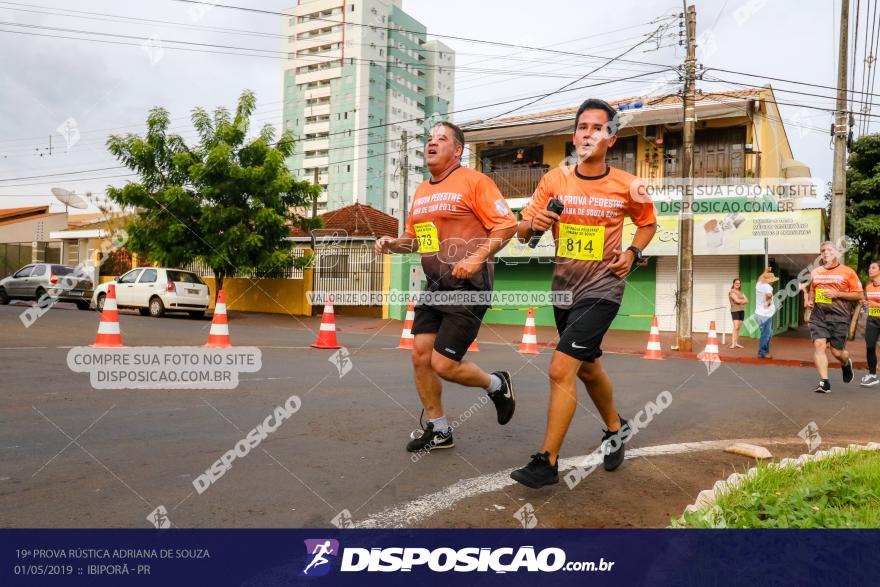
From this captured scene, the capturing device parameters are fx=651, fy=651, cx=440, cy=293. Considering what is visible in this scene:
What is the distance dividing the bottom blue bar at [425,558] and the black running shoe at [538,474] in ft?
2.05

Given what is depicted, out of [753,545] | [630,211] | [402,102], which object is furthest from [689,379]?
[402,102]

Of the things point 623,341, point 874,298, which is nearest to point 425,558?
point 874,298

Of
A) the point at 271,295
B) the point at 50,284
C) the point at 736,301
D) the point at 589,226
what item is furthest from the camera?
the point at 271,295

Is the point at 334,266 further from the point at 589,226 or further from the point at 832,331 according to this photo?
the point at 589,226

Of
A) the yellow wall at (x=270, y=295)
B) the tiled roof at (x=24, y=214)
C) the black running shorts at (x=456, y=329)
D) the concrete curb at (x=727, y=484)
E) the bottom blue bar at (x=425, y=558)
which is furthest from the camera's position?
the tiled roof at (x=24, y=214)

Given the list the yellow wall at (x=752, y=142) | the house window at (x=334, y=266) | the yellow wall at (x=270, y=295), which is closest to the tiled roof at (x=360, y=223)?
the house window at (x=334, y=266)

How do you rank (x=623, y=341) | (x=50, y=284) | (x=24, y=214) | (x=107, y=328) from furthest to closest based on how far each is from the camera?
(x=24, y=214), (x=50, y=284), (x=623, y=341), (x=107, y=328)

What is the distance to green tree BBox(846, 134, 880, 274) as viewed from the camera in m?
25.5

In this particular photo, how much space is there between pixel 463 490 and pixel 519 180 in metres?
22.3

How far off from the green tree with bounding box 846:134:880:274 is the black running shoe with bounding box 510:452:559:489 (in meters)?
27.3

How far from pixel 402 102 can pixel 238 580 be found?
251 feet

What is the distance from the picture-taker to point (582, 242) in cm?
361

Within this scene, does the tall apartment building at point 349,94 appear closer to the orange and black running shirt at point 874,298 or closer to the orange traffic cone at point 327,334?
the orange traffic cone at point 327,334

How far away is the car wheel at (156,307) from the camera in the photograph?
18.2 meters
